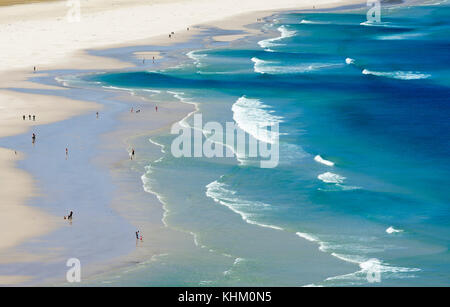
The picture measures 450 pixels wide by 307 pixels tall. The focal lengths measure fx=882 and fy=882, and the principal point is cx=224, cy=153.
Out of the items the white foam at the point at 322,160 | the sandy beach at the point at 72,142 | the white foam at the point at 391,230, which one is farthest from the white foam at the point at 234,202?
the white foam at the point at 322,160

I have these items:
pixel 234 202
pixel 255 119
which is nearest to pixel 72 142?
pixel 255 119

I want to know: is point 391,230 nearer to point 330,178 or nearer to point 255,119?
point 330,178

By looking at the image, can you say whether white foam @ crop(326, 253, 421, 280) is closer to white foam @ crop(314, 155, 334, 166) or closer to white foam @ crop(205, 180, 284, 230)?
white foam @ crop(205, 180, 284, 230)

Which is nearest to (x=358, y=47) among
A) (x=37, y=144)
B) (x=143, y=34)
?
(x=143, y=34)

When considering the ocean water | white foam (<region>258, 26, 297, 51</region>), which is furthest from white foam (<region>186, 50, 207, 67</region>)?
white foam (<region>258, 26, 297, 51</region>)

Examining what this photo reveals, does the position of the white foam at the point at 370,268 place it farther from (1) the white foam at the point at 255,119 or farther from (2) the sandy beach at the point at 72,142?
(1) the white foam at the point at 255,119

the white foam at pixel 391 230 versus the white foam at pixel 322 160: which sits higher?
the white foam at pixel 322 160
